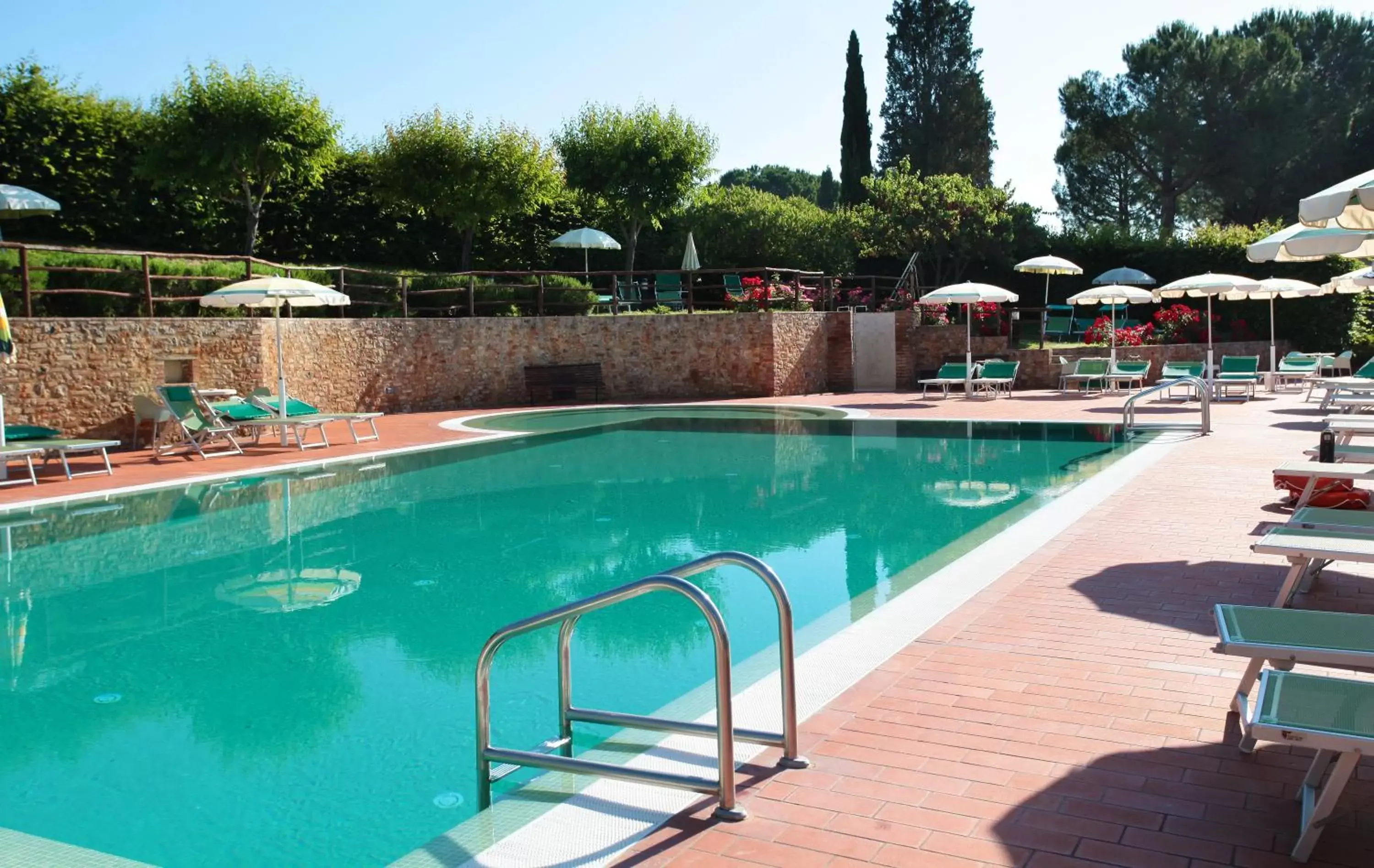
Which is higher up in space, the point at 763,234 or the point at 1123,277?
the point at 763,234

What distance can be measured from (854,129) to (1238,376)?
23046 mm

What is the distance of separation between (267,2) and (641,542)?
950 centimetres

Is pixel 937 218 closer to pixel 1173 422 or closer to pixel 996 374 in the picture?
pixel 996 374

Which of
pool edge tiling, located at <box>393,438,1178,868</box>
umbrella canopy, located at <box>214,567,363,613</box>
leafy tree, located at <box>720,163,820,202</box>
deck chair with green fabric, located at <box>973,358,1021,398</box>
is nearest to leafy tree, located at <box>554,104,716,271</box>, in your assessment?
deck chair with green fabric, located at <box>973,358,1021,398</box>

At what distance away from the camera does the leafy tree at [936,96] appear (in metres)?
43.0

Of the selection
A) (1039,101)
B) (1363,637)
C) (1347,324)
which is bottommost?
(1363,637)

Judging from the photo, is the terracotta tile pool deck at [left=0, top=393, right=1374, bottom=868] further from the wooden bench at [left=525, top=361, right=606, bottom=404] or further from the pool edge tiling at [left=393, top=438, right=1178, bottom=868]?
the wooden bench at [left=525, top=361, right=606, bottom=404]

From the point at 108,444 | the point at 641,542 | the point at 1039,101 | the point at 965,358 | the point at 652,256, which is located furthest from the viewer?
the point at 1039,101

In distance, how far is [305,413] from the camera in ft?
52.4

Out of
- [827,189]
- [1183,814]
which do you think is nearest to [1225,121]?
[827,189]

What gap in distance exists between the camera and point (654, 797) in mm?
3445

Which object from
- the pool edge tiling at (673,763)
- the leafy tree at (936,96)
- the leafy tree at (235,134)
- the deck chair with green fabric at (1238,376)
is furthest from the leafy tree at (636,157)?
the leafy tree at (936,96)

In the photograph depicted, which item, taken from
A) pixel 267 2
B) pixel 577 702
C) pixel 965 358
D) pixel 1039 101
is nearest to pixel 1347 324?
→ pixel 965 358

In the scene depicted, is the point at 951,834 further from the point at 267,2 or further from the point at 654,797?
the point at 267,2
